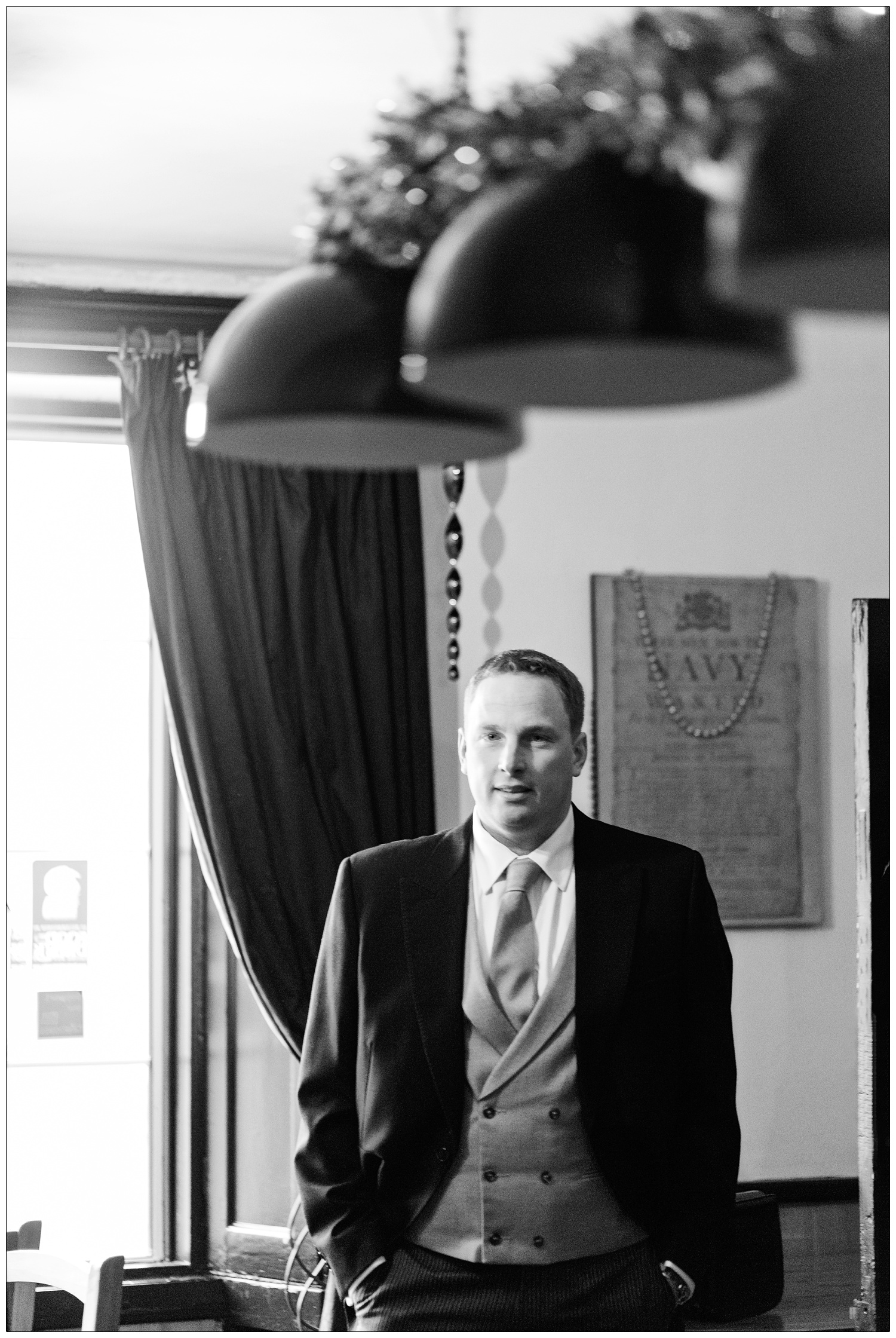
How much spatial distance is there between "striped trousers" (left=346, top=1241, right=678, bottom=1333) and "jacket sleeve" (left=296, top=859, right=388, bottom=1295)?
60 millimetres

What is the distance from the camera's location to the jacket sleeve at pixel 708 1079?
1.92m

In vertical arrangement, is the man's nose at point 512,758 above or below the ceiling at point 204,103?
below

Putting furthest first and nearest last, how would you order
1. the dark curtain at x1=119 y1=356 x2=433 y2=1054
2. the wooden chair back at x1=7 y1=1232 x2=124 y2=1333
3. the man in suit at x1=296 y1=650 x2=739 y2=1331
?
the dark curtain at x1=119 y1=356 x2=433 y2=1054
the man in suit at x1=296 y1=650 x2=739 y2=1331
the wooden chair back at x1=7 y1=1232 x2=124 y2=1333

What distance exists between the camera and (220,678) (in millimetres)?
2789

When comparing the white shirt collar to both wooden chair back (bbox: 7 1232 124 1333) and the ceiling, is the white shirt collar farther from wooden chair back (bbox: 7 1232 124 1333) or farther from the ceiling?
the ceiling

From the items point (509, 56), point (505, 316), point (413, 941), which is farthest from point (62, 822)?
point (505, 316)

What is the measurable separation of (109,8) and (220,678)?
1.28m

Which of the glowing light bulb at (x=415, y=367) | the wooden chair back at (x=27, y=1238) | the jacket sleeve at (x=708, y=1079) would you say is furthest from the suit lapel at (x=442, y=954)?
the glowing light bulb at (x=415, y=367)

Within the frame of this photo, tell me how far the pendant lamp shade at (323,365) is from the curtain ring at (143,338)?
74.7 inches

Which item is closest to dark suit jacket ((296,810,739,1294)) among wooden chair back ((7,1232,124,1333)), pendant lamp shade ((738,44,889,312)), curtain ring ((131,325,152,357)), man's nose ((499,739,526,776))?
man's nose ((499,739,526,776))

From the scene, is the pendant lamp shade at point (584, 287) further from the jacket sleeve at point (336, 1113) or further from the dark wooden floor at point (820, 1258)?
the dark wooden floor at point (820, 1258)

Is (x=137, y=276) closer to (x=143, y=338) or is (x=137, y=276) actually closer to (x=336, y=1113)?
(x=143, y=338)

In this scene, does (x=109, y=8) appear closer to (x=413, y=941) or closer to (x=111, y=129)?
(x=111, y=129)

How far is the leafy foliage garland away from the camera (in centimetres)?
87
